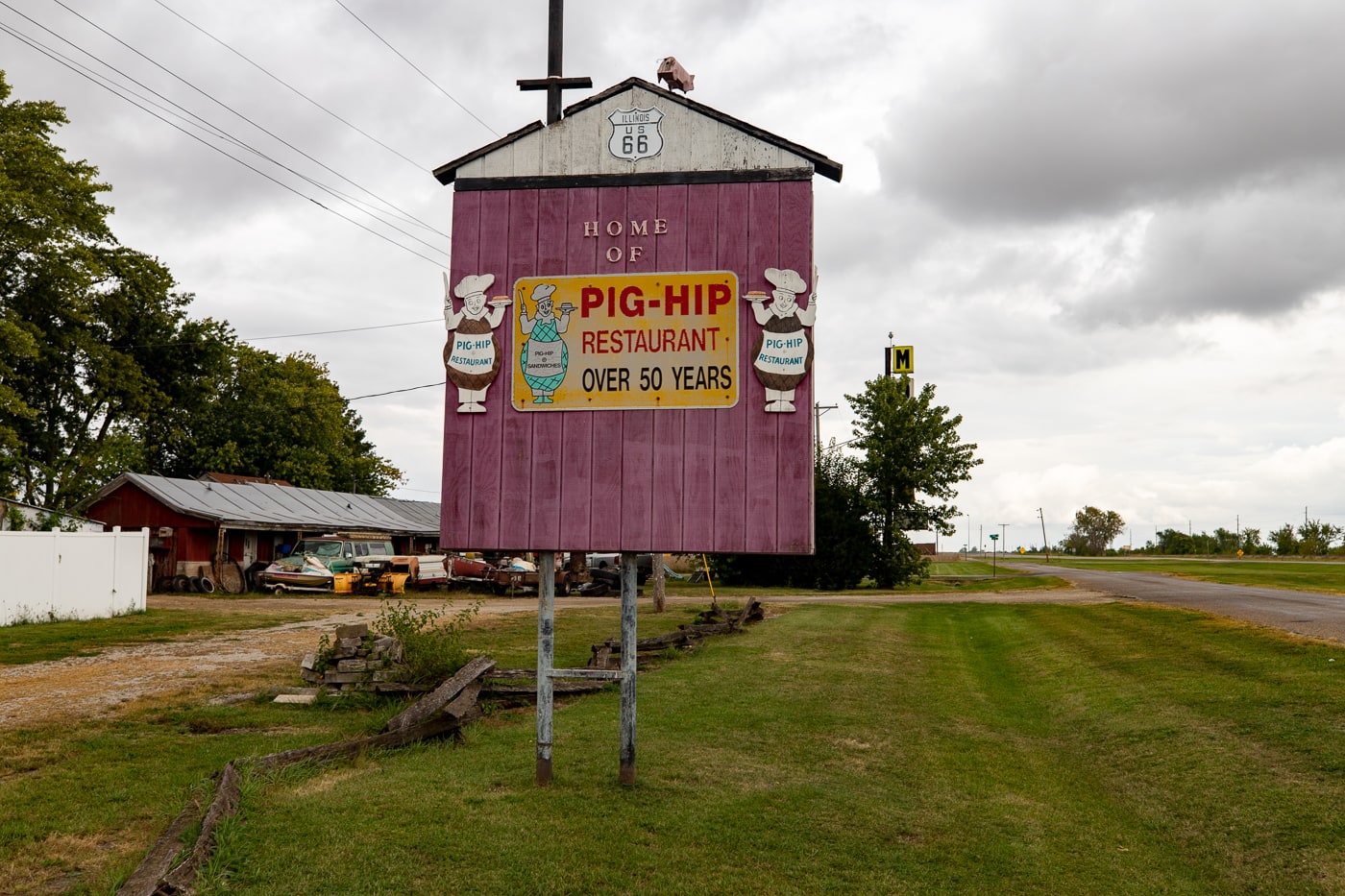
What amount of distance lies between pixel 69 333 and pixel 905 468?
41.3m

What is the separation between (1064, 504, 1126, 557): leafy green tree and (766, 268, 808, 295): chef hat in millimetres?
185561

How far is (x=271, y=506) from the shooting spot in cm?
4391

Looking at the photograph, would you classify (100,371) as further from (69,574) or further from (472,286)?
(472,286)

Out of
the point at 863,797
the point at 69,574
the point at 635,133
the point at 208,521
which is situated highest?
the point at 635,133

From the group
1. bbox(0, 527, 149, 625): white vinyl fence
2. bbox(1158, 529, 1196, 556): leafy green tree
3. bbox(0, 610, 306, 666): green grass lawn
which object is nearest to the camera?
bbox(0, 610, 306, 666): green grass lawn

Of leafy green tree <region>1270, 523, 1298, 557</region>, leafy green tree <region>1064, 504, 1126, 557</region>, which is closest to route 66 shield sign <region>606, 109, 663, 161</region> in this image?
leafy green tree <region>1270, 523, 1298, 557</region>

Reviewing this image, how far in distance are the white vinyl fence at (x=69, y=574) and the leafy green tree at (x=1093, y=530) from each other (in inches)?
6912

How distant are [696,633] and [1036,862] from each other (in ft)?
44.0

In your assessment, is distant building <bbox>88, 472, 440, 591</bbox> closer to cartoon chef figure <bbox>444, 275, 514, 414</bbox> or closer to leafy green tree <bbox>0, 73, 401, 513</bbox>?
leafy green tree <bbox>0, 73, 401, 513</bbox>

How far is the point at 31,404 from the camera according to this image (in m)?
48.3

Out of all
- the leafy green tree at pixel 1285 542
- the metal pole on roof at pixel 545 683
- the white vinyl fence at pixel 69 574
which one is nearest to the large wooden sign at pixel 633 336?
the metal pole on roof at pixel 545 683

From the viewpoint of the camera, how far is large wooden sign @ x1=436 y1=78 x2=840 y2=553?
7.87 metres

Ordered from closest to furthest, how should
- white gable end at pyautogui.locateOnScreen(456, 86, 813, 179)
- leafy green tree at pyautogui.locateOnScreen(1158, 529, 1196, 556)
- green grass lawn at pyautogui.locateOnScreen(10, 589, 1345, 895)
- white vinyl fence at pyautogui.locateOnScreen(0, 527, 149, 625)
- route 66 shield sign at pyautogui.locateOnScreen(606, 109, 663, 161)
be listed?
green grass lawn at pyautogui.locateOnScreen(10, 589, 1345, 895) → white gable end at pyautogui.locateOnScreen(456, 86, 813, 179) → route 66 shield sign at pyautogui.locateOnScreen(606, 109, 663, 161) → white vinyl fence at pyautogui.locateOnScreen(0, 527, 149, 625) → leafy green tree at pyautogui.locateOnScreen(1158, 529, 1196, 556)

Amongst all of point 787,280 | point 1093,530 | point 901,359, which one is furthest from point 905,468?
point 1093,530
